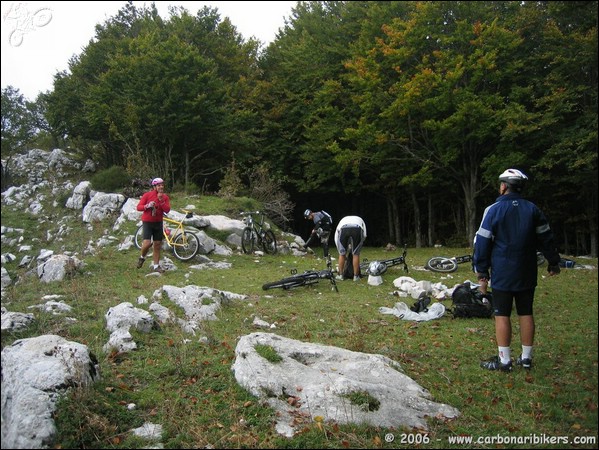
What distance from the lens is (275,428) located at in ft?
10.9

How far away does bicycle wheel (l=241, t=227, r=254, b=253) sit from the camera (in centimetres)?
1446

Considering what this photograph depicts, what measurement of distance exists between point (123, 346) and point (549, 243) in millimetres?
4557

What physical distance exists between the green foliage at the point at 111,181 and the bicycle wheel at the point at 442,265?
13085 mm

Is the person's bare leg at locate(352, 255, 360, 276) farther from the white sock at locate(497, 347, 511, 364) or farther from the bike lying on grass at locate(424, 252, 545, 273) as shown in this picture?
the white sock at locate(497, 347, 511, 364)

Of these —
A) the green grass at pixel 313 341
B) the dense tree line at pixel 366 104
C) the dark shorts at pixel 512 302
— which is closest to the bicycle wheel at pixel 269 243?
the green grass at pixel 313 341

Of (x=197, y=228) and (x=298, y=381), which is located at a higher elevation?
(x=197, y=228)

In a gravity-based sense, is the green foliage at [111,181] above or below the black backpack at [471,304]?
above

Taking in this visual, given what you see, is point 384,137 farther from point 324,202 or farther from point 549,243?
point 549,243

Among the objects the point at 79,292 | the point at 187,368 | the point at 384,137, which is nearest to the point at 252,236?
the point at 79,292

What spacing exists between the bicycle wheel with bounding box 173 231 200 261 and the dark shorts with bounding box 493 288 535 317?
30.0 ft

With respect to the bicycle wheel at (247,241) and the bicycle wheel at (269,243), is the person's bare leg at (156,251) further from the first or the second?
the bicycle wheel at (269,243)

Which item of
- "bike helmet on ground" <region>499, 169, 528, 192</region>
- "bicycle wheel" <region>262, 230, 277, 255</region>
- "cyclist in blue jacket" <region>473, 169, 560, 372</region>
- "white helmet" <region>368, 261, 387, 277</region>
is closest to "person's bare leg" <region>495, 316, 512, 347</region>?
"cyclist in blue jacket" <region>473, 169, 560, 372</region>

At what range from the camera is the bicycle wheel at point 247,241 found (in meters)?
14.5

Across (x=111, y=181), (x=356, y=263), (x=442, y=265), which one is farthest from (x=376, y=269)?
(x=111, y=181)
